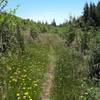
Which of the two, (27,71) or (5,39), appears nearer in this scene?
(27,71)

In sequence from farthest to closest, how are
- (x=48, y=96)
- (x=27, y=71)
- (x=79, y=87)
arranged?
1. (x=27, y=71)
2. (x=79, y=87)
3. (x=48, y=96)

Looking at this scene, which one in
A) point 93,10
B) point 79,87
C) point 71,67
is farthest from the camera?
point 93,10

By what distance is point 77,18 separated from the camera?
26766 millimetres

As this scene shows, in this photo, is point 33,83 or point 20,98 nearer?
point 20,98

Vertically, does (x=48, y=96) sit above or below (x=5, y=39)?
below

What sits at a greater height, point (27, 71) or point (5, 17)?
point (5, 17)

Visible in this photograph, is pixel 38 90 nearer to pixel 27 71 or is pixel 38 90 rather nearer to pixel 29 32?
pixel 27 71

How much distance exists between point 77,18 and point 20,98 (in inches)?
707

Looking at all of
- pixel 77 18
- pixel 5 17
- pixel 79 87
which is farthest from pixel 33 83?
pixel 77 18

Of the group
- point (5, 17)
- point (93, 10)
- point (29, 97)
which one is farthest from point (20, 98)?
point (93, 10)

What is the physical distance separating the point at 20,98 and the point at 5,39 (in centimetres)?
764

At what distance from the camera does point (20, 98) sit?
937 cm

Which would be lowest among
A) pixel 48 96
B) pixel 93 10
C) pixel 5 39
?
pixel 48 96

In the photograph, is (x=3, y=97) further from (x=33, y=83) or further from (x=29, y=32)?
(x=29, y=32)
